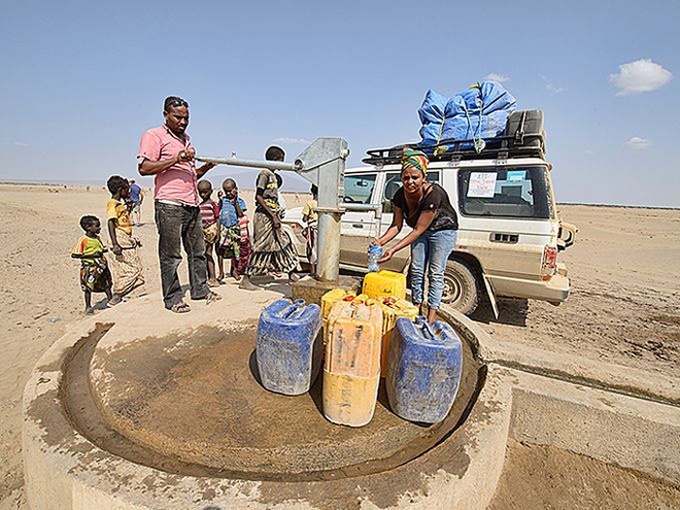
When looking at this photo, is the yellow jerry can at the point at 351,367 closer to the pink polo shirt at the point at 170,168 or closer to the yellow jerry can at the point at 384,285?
the yellow jerry can at the point at 384,285

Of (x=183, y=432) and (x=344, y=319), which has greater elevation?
(x=344, y=319)

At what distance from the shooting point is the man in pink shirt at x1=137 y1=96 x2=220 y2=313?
2.85 metres

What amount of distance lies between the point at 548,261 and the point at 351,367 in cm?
335

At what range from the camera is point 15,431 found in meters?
2.44

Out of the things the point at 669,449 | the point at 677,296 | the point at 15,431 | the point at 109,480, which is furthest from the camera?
the point at 677,296

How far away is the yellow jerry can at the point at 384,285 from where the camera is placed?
2.49 m

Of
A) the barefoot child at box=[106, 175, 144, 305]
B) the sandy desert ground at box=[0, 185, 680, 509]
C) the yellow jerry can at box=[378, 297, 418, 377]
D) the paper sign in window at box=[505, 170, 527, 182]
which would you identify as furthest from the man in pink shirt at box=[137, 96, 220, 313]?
the paper sign in window at box=[505, 170, 527, 182]

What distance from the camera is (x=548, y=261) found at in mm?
3973

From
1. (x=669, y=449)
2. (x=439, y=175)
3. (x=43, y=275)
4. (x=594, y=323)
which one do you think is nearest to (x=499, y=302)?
(x=594, y=323)

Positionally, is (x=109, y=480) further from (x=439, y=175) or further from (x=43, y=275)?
(x=43, y=275)

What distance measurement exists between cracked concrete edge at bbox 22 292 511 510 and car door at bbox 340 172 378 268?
363 cm

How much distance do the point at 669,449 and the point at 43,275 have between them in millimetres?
8610

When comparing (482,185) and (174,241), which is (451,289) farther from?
(174,241)

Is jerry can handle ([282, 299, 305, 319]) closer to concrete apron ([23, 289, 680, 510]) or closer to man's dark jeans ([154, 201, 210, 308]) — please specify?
concrete apron ([23, 289, 680, 510])
